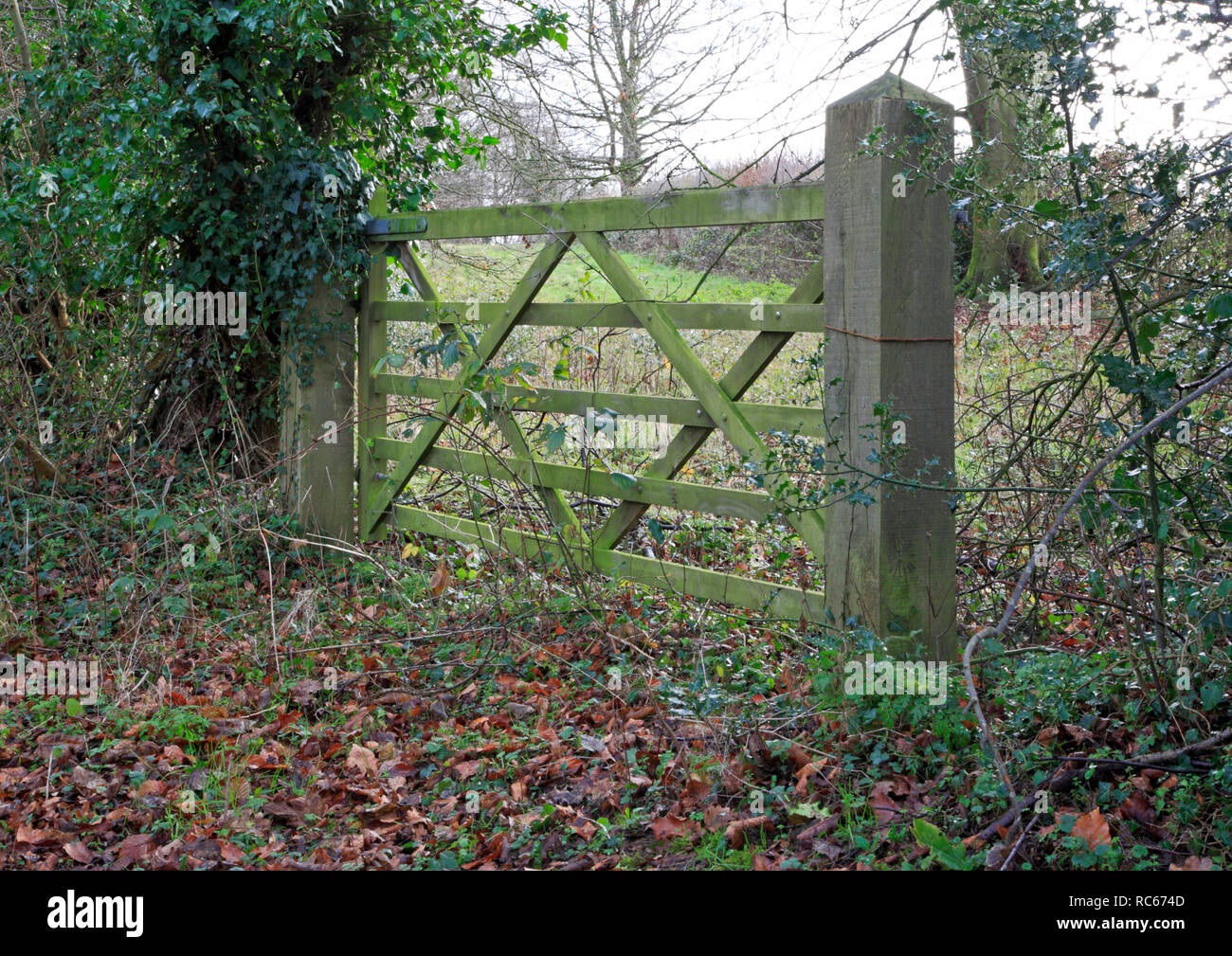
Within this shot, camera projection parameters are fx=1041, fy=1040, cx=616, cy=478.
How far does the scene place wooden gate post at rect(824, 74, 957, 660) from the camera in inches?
148

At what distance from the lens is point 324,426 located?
6410 mm

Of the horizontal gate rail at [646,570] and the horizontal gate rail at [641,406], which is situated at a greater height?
the horizontal gate rail at [641,406]

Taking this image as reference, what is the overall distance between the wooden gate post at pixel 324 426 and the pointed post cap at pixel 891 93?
11.8ft

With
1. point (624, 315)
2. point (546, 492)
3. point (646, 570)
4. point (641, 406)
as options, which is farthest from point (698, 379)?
point (546, 492)

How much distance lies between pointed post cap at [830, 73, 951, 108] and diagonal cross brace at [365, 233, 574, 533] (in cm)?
159

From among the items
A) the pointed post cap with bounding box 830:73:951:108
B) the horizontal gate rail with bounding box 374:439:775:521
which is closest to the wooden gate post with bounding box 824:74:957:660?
the pointed post cap with bounding box 830:73:951:108

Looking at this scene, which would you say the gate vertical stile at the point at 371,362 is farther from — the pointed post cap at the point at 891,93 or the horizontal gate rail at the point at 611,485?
the pointed post cap at the point at 891,93

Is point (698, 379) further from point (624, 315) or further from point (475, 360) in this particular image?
point (475, 360)

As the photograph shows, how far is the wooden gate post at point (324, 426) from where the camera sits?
636cm

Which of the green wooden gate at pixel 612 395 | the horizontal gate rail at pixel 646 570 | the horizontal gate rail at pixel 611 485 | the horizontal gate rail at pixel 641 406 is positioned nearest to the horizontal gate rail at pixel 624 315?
the green wooden gate at pixel 612 395

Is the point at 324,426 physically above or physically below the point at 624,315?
below

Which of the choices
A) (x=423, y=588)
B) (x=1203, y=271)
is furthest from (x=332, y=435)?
(x=1203, y=271)

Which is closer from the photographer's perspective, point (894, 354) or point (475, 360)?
point (894, 354)

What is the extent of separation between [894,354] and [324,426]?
3844 mm
